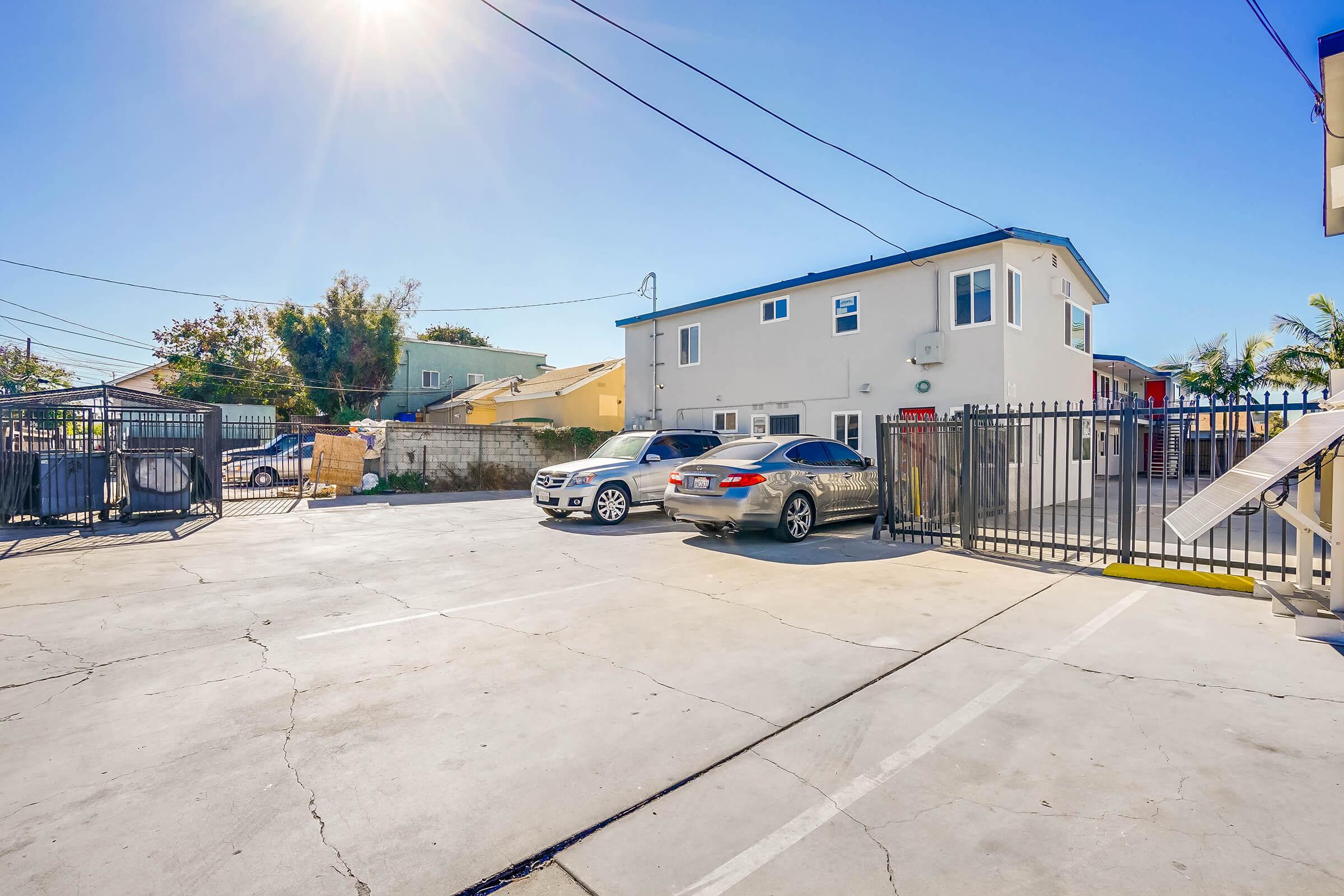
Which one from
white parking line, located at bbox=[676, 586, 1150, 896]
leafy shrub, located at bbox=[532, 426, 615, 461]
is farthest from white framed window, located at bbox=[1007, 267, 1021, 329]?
leafy shrub, located at bbox=[532, 426, 615, 461]

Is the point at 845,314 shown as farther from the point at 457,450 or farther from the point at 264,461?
the point at 264,461

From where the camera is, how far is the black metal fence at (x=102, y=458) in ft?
35.0

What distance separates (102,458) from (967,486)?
1381 cm

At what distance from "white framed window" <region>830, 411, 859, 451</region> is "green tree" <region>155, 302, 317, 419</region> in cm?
2886

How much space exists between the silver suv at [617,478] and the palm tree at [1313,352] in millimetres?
18839

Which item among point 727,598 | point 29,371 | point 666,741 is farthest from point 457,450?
point 29,371

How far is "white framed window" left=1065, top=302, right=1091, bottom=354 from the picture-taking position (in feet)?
54.1

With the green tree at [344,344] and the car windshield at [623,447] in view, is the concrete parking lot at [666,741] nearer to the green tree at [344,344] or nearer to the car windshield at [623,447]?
the car windshield at [623,447]

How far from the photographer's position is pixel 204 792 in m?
2.84

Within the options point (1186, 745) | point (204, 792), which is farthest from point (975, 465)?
point (204, 792)

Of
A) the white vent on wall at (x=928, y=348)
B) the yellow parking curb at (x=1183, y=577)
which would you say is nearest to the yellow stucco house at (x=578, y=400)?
the white vent on wall at (x=928, y=348)

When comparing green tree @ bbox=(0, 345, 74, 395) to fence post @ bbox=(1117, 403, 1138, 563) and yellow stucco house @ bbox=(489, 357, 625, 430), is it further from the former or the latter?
fence post @ bbox=(1117, 403, 1138, 563)

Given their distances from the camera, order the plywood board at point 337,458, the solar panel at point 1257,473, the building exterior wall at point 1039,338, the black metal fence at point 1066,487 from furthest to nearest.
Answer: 1. the plywood board at point 337,458
2. the building exterior wall at point 1039,338
3. the black metal fence at point 1066,487
4. the solar panel at point 1257,473

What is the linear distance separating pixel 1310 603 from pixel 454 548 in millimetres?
8687
